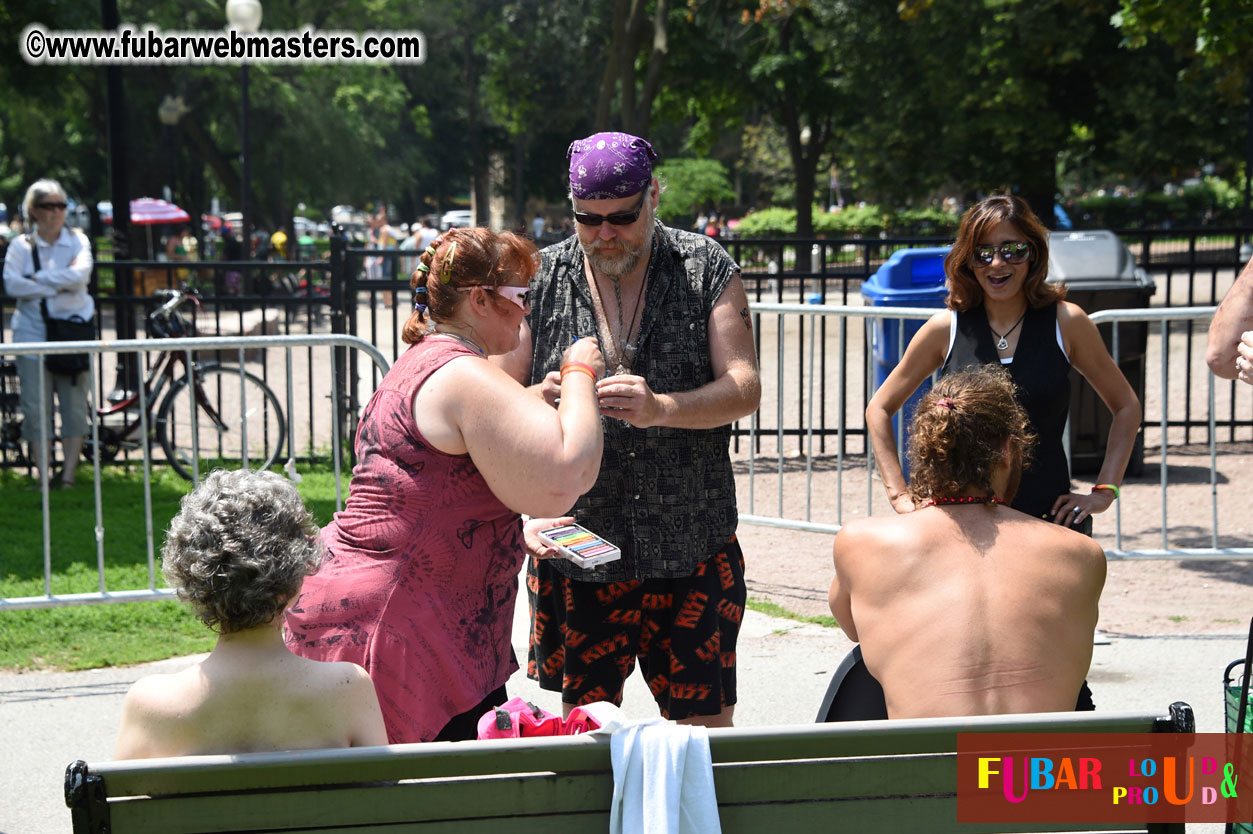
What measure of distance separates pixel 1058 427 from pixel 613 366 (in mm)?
1230

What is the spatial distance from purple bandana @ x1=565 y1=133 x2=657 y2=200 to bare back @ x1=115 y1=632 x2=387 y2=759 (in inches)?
54.2

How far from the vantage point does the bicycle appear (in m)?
8.52

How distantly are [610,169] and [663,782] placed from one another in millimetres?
1551

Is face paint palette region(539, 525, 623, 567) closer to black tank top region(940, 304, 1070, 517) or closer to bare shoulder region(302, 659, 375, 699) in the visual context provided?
bare shoulder region(302, 659, 375, 699)

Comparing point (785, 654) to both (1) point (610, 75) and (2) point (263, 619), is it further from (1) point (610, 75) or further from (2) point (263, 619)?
(1) point (610, 75)

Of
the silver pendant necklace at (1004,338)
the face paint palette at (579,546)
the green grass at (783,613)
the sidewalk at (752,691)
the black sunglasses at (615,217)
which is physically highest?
the black sunglasses at (615,217)

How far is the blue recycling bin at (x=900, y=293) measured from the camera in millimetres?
7504

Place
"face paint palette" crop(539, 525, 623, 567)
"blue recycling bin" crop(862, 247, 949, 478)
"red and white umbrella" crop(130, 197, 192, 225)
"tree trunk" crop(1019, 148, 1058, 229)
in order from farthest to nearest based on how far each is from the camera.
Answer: "red and white umbrella" crop(130, 197, 192, 225), "tree trunk" crop(1019, 148, 1058, 229), "blue recycling bin" crop(862, 247, 949, 478), "face paint palette" crop(539, 525, 623, 567)

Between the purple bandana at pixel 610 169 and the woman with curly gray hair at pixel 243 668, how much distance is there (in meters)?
1.19

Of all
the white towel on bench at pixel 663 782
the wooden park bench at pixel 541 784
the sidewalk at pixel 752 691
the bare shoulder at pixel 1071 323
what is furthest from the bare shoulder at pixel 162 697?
the bare shoulder at pixel 1071 323

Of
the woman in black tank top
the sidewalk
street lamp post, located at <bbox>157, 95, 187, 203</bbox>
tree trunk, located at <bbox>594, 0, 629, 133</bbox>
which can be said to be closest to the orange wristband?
the woman in black tank top

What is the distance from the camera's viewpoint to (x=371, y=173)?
43.3 m

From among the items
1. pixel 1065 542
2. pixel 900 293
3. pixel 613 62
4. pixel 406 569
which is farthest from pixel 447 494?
pixel 613 62

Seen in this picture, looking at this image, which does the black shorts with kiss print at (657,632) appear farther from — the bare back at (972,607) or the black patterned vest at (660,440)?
the bare back at (972,607)
